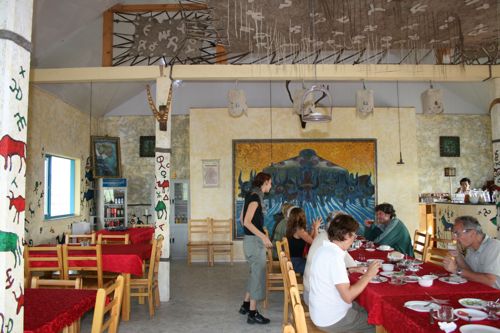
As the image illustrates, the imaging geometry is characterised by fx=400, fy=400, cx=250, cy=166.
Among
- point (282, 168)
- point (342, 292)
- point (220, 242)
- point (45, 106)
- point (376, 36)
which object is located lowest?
point (220, 242)

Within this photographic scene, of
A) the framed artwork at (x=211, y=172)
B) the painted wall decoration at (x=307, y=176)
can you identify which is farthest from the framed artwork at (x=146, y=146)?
the painted wall decoration at (x=307, y=176)

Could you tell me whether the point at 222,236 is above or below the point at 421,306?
below

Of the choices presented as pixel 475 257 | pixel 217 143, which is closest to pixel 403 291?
pixel 475 257

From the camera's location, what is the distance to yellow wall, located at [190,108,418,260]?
939 cm

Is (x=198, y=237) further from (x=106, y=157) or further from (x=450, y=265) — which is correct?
(x=450, y=265)

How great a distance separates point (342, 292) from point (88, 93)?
25.6 feet

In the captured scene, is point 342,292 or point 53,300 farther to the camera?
point 53,300

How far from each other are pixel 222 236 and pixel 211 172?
5.01 ft

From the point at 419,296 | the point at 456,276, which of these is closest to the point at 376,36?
the point at 456,276

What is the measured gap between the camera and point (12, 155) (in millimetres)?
1926

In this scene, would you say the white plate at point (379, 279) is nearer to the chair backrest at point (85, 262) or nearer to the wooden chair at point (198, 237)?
the chair backrest at point (85, 262)

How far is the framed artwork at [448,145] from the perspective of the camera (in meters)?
10.8

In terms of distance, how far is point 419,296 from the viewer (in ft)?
8.84

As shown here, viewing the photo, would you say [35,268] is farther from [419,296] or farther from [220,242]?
[220,242]
